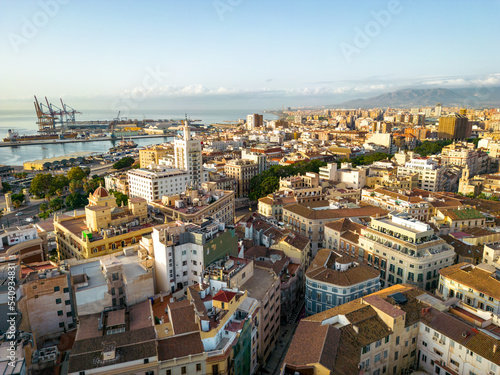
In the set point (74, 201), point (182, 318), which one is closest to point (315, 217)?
point (182, 318)

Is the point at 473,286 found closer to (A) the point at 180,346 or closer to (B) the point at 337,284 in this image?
(B) the point at 337,284

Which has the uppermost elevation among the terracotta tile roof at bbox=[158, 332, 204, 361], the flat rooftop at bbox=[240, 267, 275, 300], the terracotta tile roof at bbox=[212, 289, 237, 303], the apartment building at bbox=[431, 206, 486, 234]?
the terracotta tile roof at bbox=[212, 289, 237, 303]

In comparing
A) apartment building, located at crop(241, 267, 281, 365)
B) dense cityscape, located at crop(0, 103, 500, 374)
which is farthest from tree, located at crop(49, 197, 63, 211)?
apartment building, located at crop(241, 267, 281, 365)

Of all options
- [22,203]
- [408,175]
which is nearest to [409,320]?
[408,175]

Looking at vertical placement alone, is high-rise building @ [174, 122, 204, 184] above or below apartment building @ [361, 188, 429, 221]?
above

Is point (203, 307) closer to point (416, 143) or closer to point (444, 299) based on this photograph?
point (444, 299)

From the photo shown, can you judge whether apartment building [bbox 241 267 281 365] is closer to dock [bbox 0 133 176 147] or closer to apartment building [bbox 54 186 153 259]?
apartment building [bbox 54 186 153 259]

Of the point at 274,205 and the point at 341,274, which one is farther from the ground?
the point at 341,274

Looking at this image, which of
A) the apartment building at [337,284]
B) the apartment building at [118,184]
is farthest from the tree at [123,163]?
the apartment building at [337,284]
